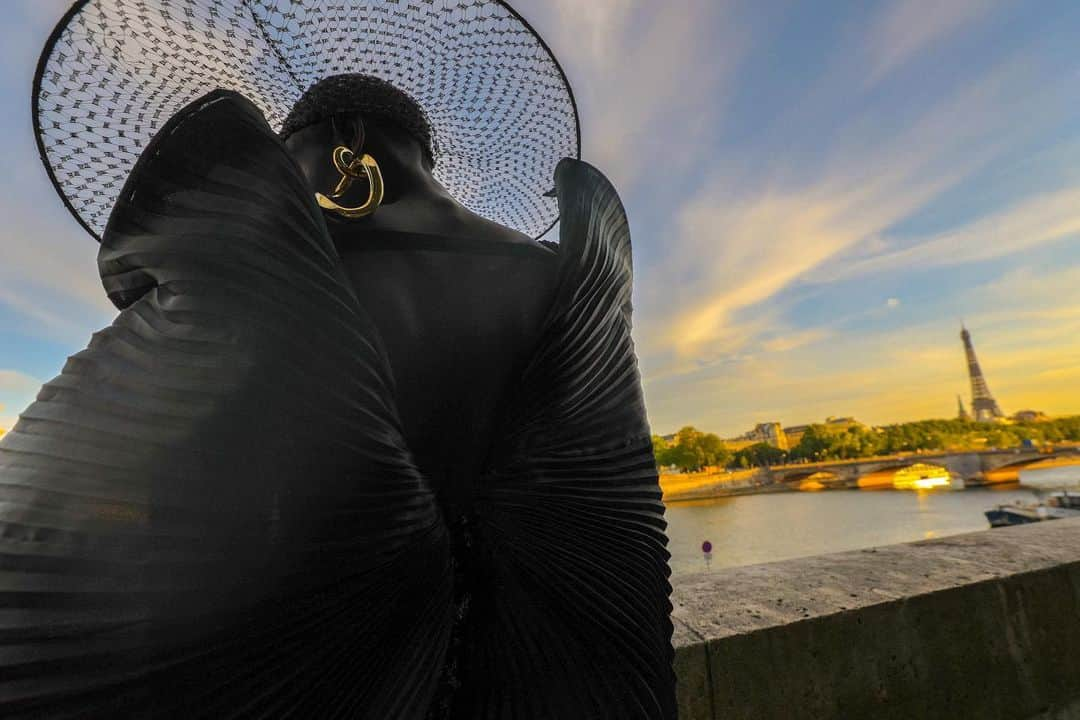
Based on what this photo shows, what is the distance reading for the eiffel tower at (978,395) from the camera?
58875mm

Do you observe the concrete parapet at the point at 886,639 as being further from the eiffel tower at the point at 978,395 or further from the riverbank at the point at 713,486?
the eiffel tower at the point at 978,395

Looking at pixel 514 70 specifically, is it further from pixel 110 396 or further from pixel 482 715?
pixel 482 715

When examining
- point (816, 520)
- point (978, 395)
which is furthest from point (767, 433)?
point (816, 520)

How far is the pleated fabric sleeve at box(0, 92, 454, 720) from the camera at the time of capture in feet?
1.07

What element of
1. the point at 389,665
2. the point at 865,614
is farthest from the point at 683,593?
the point at 389,665

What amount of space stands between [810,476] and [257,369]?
161 ft

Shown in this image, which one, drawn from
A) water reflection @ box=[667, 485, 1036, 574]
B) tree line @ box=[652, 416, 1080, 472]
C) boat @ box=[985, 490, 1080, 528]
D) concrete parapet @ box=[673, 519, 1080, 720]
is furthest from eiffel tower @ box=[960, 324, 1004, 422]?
concrete parapet @ box=[673, 519, 1080, 720]

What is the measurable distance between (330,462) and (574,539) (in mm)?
303

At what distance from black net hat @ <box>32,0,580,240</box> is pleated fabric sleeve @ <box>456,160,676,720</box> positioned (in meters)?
0.33

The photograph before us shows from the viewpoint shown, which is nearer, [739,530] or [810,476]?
[739,530]

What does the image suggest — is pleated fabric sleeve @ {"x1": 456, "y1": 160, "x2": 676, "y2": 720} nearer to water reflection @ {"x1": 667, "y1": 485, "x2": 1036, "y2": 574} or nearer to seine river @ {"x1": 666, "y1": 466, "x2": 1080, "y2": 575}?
seine river @ {"x1": 666, "y1": 466, "x2": 1080, "y2": 575}

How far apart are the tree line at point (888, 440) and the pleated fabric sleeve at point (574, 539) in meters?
43.6

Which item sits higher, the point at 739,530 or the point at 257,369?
the point at 257,369

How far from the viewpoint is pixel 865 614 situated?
156 cm
